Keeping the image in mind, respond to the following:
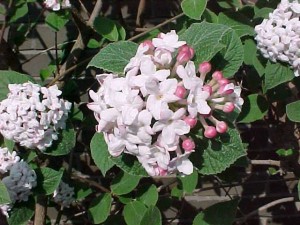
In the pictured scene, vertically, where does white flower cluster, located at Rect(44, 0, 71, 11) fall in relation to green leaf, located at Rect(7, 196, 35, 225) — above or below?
above

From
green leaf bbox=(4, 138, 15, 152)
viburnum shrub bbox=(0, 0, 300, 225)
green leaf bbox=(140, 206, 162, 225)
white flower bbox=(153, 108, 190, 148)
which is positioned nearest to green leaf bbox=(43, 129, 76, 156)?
viburnum shrub bbox=(0, 0, 300, 225)

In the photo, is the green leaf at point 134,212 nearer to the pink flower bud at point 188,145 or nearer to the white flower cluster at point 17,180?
the white flower cluster at point 17,180

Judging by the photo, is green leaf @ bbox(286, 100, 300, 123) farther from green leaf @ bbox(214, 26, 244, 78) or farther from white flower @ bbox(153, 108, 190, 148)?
white flower @ bbox(153, 108, 190, 148)

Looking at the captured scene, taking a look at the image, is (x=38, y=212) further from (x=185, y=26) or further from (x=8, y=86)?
(x=185, y=26)

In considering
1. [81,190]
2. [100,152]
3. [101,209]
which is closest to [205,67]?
[100,152]

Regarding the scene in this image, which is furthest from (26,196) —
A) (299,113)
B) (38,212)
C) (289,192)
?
(289,192)

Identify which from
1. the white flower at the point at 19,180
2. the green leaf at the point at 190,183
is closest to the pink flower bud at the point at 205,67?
the white flower at the point at 19,180
